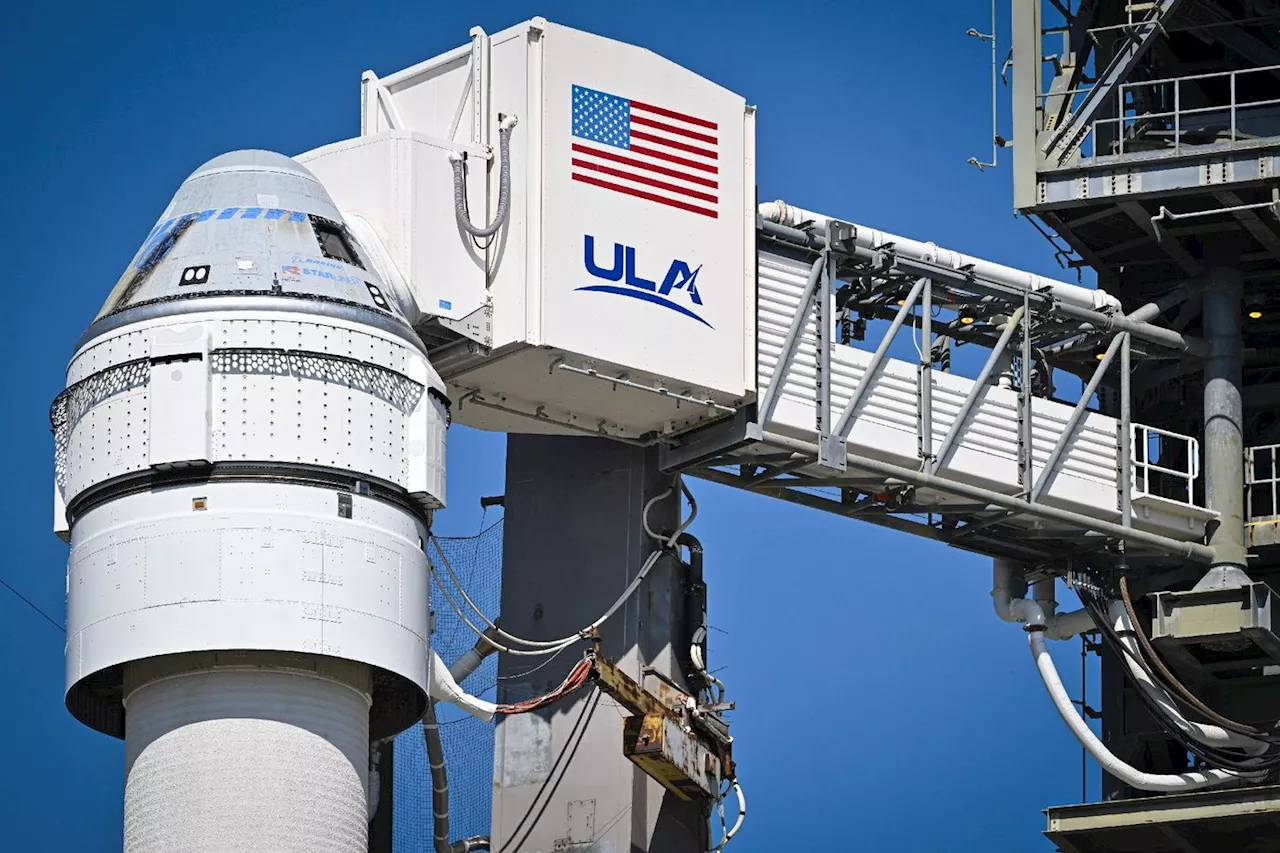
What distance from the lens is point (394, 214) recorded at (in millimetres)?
39594

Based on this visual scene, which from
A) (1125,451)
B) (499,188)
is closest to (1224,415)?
(1125,451)

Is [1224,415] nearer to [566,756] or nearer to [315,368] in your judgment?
[566,756]

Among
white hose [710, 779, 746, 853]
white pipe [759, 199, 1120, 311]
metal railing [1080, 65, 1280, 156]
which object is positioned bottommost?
white hose [710, 779, 746, 853]

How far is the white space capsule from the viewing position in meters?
34.6

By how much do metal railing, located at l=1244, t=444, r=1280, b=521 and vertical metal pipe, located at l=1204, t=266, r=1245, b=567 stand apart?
318 mm

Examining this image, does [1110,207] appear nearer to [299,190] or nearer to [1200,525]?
[1200,525]

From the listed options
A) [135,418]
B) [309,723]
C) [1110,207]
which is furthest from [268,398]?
[1110,207]

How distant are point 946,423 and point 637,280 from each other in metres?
6.45

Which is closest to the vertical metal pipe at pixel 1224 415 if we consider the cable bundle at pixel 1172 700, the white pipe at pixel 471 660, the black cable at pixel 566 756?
the cable bundle at pixel 1172 700

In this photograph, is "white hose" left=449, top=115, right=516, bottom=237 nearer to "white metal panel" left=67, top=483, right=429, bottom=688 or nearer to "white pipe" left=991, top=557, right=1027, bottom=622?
"white metal panel" left=67, top=483, right=429, bottom=688

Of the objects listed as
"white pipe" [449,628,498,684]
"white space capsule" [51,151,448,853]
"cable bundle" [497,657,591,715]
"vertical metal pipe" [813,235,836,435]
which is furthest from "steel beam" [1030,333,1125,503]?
"white space capsule" [51,151,448,853]

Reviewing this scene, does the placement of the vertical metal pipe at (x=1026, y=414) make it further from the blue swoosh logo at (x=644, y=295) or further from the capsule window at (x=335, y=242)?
the capsule window at (x=335, y=242)

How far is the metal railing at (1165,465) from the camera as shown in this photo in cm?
4769

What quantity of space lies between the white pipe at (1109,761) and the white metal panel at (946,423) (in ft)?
8.12
